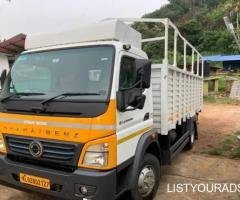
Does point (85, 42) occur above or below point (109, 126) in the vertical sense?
above

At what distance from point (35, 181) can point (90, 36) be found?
1.85 metres

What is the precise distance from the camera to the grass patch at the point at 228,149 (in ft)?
23.8

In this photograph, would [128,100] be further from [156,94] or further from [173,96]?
[173,96]

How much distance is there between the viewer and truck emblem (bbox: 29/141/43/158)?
358 cm

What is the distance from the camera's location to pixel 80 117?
11.2ft

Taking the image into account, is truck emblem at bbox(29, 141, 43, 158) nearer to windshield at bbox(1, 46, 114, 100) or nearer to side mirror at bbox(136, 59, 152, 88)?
windshield at bbox(1, 46, 114, 100)

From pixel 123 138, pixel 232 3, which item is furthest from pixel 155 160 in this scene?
pixel 232 3

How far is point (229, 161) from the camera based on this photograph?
6.72 m

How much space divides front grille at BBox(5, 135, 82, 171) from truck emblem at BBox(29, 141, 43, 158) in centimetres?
3

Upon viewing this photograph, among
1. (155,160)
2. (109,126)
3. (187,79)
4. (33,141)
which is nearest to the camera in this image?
(109,126)

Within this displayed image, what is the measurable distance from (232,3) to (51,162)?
613 centimetres

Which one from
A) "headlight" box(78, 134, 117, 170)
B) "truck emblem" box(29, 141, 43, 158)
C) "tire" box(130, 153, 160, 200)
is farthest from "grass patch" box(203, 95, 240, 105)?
"truck emblem" box(29, 141, 43, 158)

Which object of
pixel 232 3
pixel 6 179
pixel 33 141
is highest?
pixel 232 3

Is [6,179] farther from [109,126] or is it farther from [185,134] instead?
[185,134]
